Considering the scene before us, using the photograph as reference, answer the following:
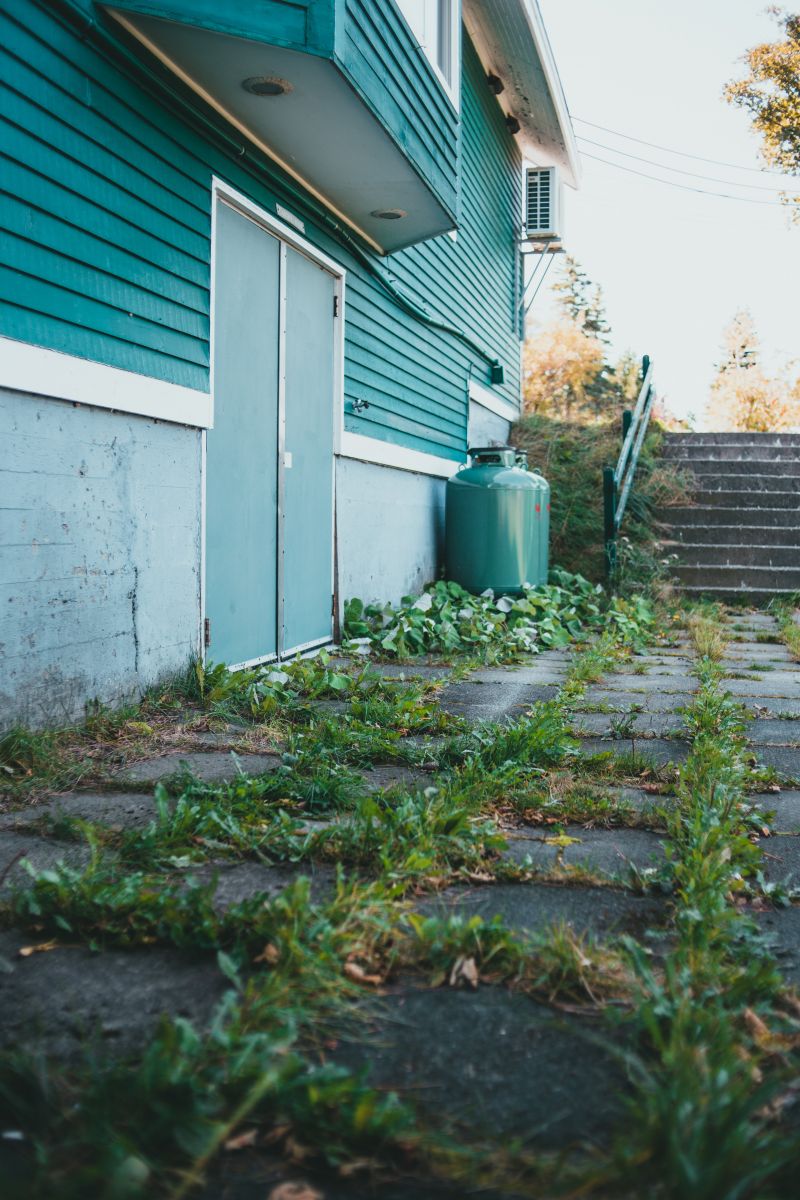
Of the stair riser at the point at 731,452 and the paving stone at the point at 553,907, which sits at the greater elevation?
the stair riser at the point at 731,452

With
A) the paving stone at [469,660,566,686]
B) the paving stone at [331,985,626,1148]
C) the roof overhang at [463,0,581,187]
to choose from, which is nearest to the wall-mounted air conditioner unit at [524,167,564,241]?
the roof overhang at [463,0,581,187]

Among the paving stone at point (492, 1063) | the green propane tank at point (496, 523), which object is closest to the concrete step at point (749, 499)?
the green propane tank at point (496, 523)

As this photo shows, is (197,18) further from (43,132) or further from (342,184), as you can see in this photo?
(342,184)

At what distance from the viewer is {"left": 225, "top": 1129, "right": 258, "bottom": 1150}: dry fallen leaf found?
4.06 feet

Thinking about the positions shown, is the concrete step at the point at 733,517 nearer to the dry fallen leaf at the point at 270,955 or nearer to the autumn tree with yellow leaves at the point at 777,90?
the dry fallen leaf at the point at 270,955

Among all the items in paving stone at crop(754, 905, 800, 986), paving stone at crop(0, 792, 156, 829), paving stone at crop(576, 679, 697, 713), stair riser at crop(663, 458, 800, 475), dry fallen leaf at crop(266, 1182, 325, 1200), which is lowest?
dry fallen leaf at crop(266, 1182, 325, 1200)

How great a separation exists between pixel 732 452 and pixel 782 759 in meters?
8.36

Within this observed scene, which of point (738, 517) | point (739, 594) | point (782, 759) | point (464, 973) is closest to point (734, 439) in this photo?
point (738, 517)

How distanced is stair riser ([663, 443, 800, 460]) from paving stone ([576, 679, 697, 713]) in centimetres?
680

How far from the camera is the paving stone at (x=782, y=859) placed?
7.40 ft

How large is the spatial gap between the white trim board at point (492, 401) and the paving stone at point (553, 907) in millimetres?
8259

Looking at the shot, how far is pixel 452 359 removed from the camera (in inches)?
360

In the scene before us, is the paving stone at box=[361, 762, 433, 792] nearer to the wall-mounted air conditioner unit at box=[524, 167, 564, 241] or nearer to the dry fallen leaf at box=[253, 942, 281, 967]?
the dry fallen leaf at box=[253, 942, 281, 967]

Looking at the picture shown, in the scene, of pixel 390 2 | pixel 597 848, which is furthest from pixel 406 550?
pixel 597 848
